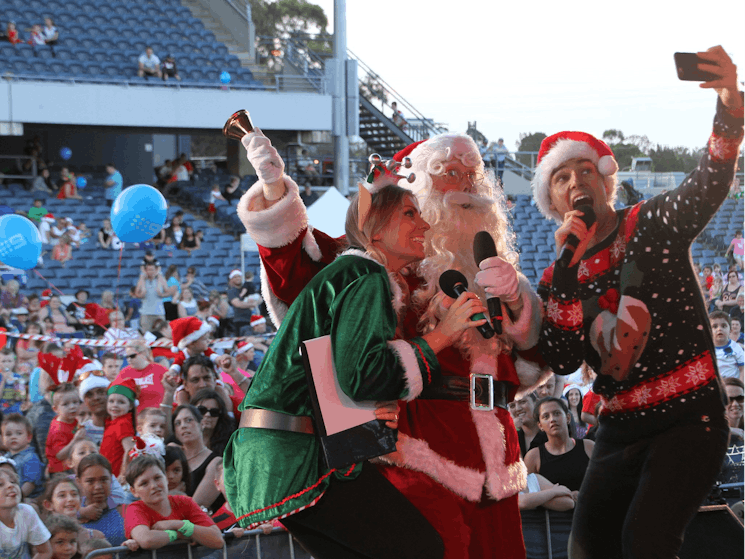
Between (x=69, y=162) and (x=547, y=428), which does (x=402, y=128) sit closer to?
(x=69, y=162)

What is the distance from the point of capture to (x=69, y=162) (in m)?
15.9

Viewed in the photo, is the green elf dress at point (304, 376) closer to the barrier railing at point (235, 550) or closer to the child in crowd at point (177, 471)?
the barrier railing at point (235, 550)

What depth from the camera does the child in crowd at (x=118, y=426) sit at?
4.29 metres

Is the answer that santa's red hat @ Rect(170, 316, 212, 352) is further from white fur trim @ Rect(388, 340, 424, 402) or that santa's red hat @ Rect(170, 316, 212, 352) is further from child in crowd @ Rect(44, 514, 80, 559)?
white fur trim @ Rect(388, 340, 424, 402)

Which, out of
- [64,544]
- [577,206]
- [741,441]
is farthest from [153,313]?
[577,206]

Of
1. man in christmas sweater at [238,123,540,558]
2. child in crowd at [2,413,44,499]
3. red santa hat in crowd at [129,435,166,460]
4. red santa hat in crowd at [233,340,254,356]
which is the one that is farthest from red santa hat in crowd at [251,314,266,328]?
man in christmas sweater at [238,123,540,558]

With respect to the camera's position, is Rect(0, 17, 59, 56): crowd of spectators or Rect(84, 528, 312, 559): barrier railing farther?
Rect(0, 17, 59, 56): crowd of spectators

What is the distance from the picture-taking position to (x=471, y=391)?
2.12m

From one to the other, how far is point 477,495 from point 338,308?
2.06 ft

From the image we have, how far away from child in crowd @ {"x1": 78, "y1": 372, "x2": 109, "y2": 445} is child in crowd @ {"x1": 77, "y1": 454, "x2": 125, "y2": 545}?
0.98 meters

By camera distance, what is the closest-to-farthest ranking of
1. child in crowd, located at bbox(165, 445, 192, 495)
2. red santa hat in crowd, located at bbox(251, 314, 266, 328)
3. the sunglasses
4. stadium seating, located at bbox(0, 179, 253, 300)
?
child in crowd, located at bbox(165, 445, 192, 495) → the sunglasses → red santa hat in crowd, located at bbox(251, 314, 266, 328) → stadium seating, located at bbox(0, 179, 253, 300)

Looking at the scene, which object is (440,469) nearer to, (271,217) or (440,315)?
(440,315)

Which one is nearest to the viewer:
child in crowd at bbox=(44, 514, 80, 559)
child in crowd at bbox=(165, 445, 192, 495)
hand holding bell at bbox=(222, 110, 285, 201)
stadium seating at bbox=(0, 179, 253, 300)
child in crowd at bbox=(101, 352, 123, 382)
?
hand holding bell at bbox=(222, 110, 285, 201)

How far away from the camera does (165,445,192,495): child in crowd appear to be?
3.65 meters
